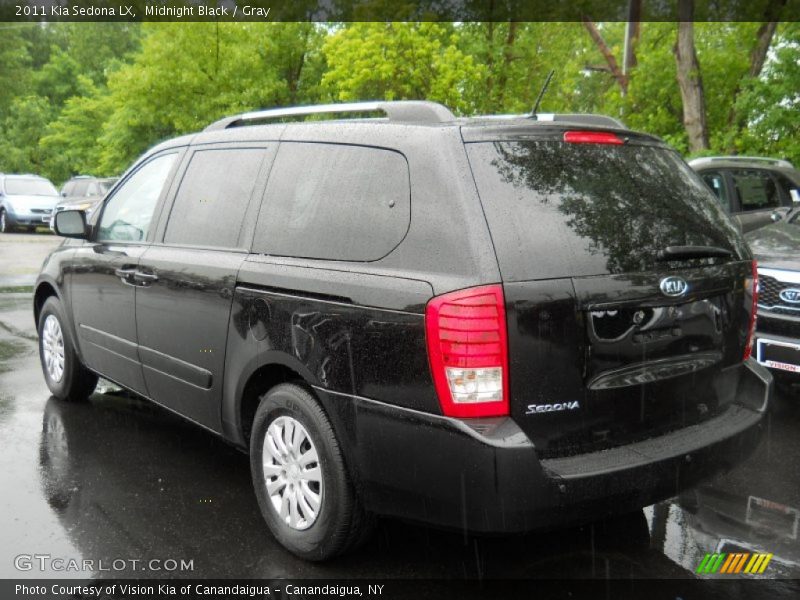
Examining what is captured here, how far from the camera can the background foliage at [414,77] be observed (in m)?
17.6

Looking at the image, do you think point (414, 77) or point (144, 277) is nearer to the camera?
point (144, 277)

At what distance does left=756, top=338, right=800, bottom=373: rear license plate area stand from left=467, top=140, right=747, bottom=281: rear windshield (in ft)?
6.91

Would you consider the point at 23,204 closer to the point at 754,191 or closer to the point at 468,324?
the point at 754,191

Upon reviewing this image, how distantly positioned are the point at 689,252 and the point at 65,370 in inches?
172

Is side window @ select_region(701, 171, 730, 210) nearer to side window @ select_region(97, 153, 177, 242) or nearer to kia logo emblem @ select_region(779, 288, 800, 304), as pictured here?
kia logo emblem @ select_region(779, 288, 800, 304)

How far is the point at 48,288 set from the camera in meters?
6.03

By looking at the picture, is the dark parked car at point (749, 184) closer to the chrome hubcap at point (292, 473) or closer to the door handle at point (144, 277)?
the door handle at point (144, 277)

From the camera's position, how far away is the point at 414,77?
21500 mm

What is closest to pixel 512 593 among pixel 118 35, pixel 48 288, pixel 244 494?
pixel 244 494

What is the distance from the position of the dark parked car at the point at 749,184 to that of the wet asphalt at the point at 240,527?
17.0 feet

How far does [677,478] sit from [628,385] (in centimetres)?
42

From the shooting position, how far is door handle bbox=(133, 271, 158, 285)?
14.6ft

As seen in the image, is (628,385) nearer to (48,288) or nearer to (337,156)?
(337,156)

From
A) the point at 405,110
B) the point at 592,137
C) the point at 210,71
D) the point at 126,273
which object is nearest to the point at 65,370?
the point at 126,273
